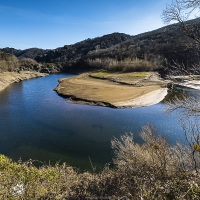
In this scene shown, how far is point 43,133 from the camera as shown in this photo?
89.5 ft

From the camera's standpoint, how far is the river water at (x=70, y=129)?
868 inches

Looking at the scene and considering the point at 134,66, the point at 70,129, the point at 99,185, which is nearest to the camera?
the point at 99,185

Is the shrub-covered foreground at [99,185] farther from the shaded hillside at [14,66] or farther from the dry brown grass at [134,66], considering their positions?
the dry brown grass at [134,66]

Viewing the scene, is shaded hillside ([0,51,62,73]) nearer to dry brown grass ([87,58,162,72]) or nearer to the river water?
dry brown grass ([87,58,162,72])

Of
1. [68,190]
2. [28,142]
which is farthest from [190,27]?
[28,142]

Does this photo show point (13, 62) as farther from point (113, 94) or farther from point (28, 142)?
point (28, 142)

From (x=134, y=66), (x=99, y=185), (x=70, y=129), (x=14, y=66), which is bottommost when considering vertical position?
(x=70, y=129)

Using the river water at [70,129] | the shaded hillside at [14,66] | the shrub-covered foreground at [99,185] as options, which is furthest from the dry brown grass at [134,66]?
the shrub-covered foreground at [99,185]

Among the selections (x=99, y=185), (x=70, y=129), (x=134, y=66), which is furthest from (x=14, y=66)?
(x=99, y=185)

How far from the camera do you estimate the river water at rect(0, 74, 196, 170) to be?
22047 millimetres

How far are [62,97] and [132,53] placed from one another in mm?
81583

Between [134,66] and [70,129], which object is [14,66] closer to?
[134,66]

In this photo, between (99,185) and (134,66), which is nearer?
(99,185)

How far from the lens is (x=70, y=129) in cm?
2892
